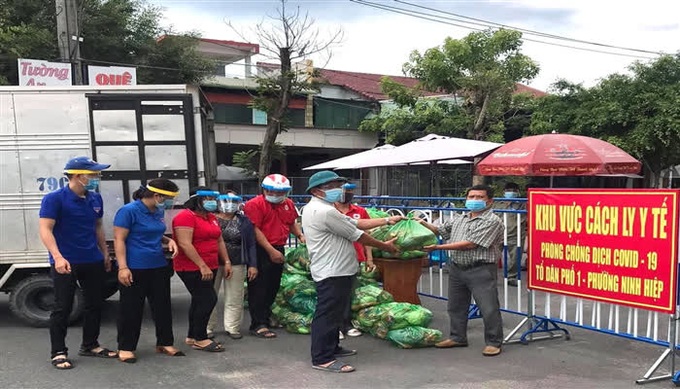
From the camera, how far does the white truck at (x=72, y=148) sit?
6.00 meters

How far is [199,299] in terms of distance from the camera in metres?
5.32

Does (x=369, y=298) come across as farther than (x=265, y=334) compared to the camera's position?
Yes

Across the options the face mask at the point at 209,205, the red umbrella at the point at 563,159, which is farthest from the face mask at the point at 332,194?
the red umbrella at the point at 563,159

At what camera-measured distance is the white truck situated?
5996mm

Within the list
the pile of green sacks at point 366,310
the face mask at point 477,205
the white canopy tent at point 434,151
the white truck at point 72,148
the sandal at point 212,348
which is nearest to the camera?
the face mask at point 477,205

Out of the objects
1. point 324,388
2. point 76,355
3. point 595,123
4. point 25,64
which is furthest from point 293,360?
point 595,123

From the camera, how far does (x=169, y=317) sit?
5.29 m

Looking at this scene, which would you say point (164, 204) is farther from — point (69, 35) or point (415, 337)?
point (69, 35)

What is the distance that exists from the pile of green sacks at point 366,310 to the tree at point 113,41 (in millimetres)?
10049

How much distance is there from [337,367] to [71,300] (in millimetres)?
2348

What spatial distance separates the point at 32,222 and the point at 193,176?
1.75 metres

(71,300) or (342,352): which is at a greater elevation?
(71,300)

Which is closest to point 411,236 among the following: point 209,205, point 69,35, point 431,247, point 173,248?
point 431,247

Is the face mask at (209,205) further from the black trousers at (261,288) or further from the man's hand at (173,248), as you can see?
the black trousers at (261,288)
